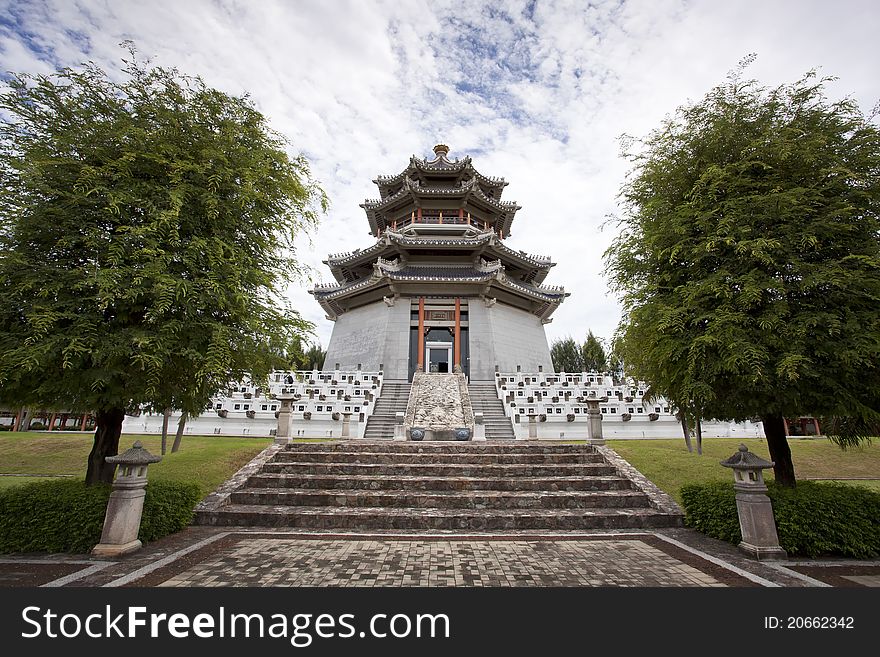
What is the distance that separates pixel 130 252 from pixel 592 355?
133 feet

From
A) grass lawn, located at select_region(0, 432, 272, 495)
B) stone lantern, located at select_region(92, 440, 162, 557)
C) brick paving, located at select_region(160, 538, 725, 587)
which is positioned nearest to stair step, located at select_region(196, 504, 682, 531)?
brick paving, located at select_region(160, 538, 725, 587)

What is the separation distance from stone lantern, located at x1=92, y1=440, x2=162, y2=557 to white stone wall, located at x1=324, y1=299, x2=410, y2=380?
18140 millimetres

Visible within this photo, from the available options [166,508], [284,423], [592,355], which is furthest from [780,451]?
[592,355]

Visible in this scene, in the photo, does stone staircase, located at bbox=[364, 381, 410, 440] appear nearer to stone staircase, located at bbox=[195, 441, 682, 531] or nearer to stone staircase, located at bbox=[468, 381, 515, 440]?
stone staircase, located at bbox=[468, 381, 515, 440]

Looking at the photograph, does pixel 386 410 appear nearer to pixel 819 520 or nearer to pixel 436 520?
pixel 436 520

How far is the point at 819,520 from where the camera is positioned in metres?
6.44

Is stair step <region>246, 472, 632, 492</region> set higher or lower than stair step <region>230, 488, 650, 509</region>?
higher

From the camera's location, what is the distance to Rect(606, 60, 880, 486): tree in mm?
6574

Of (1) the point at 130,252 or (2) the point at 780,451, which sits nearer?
(1) the point at 130,252

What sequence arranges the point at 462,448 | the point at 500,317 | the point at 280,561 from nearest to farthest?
the point at 280,561
the point at 462,448
the point at 500,317
